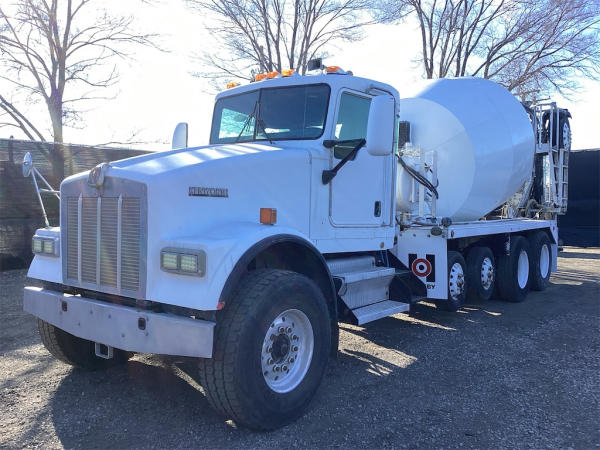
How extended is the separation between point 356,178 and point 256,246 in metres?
1.83

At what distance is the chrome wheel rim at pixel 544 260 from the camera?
934 centimetres

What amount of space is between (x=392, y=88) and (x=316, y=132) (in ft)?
4.59

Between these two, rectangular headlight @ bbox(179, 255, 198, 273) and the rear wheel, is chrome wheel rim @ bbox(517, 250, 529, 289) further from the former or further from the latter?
rectangular headlight @ bbox(179, 255, 198, 273)

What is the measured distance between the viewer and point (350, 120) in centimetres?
479

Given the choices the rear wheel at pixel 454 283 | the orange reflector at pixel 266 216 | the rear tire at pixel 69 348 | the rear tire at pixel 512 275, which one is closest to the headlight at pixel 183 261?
the orange reflector at pixel 266 216

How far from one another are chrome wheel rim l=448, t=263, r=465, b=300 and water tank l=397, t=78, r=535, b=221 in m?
1.01

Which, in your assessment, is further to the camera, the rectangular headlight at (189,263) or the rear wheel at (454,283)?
the rear wheel at (454,283)

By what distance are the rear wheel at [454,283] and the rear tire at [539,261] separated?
289cm

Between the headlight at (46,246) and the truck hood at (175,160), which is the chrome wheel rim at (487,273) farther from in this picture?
the headlight at (46,246)

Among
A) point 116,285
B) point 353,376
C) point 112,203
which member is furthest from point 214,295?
point 353,376

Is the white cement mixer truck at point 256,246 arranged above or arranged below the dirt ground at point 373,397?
above

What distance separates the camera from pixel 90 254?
363cm

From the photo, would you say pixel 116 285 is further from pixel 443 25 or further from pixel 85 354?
pixel 443 25

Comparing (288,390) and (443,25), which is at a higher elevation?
(443,25)
